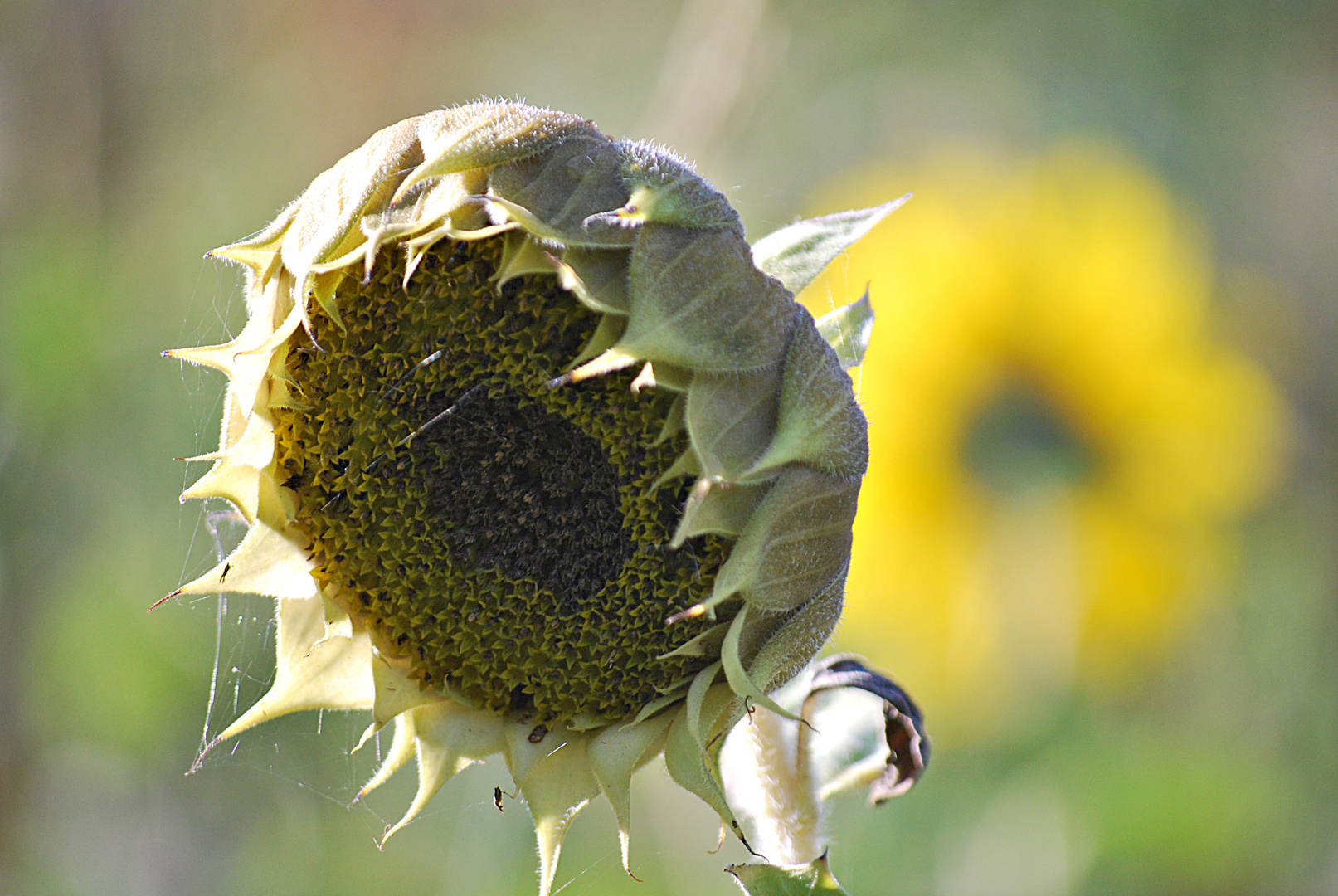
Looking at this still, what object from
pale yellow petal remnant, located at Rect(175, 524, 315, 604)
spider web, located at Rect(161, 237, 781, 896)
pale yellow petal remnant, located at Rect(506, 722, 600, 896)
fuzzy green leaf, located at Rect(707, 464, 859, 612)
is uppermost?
fuzzy green leaf, located at Rect(707, 464, 859, 612)

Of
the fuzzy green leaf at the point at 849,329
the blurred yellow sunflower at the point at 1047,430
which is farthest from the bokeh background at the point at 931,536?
the fuzzy green leaf at the point at 849,329

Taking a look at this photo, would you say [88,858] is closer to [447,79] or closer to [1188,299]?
[447,79]

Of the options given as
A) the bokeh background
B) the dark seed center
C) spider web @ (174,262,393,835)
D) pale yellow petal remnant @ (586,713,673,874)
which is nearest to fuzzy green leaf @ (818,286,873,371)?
the dark seed center

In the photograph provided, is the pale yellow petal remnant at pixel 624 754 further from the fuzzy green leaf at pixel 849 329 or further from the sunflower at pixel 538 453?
the fuzzy green leaf at pixel 849 329

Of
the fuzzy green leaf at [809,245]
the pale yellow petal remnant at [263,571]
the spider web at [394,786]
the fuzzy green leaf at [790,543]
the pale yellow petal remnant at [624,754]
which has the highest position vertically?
the fuzzy green leaf at [809,245]

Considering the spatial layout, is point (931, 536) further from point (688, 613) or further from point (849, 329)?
point (688, 613)

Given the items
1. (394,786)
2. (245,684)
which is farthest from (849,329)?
(245,684)

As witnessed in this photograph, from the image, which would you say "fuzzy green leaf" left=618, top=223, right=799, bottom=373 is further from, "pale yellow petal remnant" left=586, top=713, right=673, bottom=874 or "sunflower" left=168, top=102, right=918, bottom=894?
"pale yellow petal remnant" left=586, top=713, right=673, bottom=874
